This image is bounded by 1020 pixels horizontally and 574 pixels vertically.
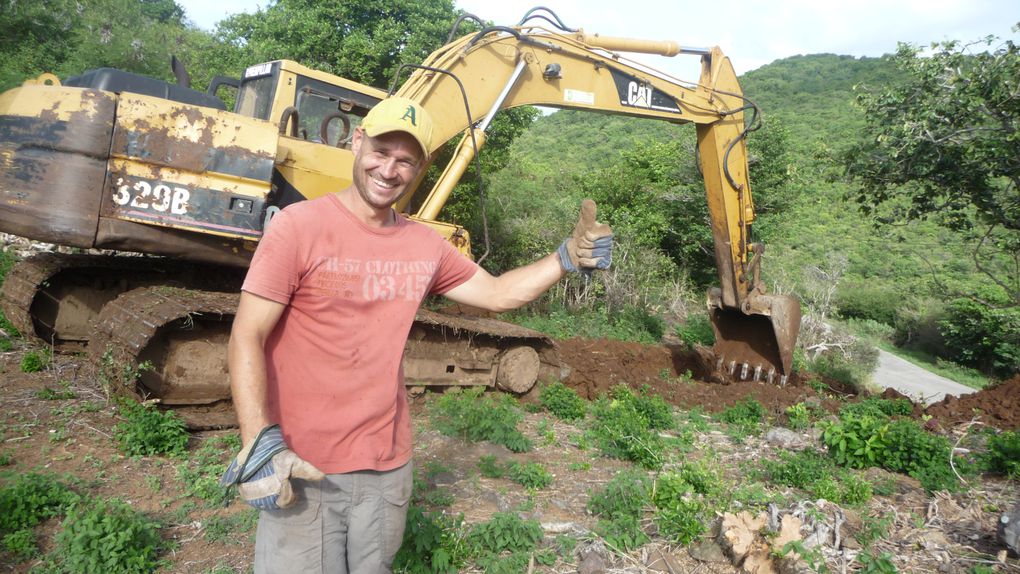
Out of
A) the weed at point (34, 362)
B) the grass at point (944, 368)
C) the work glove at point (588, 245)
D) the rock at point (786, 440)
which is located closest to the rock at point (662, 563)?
the work glove at point (588, 245)

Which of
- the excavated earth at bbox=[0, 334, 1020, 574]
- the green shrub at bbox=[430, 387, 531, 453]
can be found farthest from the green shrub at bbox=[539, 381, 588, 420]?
the green shrub at bbox=[430, 387, 531, 453]

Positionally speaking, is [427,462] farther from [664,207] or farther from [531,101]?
[664,207]

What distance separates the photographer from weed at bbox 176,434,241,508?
4.15 m

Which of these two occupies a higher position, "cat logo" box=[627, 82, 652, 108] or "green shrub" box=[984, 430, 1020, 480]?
"cat logo" box=[627, 82, 652, 108]

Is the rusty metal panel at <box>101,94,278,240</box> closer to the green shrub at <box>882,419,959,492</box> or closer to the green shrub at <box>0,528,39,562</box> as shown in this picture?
the green shrub at <box>0,528,39,562</box>

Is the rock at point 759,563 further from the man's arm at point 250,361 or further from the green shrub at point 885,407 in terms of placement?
the green shrub at point 885,407

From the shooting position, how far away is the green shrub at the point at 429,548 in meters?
3.32

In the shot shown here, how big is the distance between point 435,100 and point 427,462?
339 cm

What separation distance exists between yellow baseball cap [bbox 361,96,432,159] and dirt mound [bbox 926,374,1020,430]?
727 centimetres

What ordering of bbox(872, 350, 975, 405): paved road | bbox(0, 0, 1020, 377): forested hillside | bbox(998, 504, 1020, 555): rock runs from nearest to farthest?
bbox(998, 504, 1020, 555): rock
bbox(0, 0, 1020, 377): forested hillside
bbox(872, 350, 975, 405): paved road

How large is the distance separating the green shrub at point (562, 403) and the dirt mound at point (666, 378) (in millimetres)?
648

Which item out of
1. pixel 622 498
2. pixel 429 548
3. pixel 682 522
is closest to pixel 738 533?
pixel 682 522

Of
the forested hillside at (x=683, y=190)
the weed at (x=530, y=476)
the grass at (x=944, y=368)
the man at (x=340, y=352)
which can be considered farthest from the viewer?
the grass at (x=944, y=368)

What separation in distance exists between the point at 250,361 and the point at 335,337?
0.28 metres
